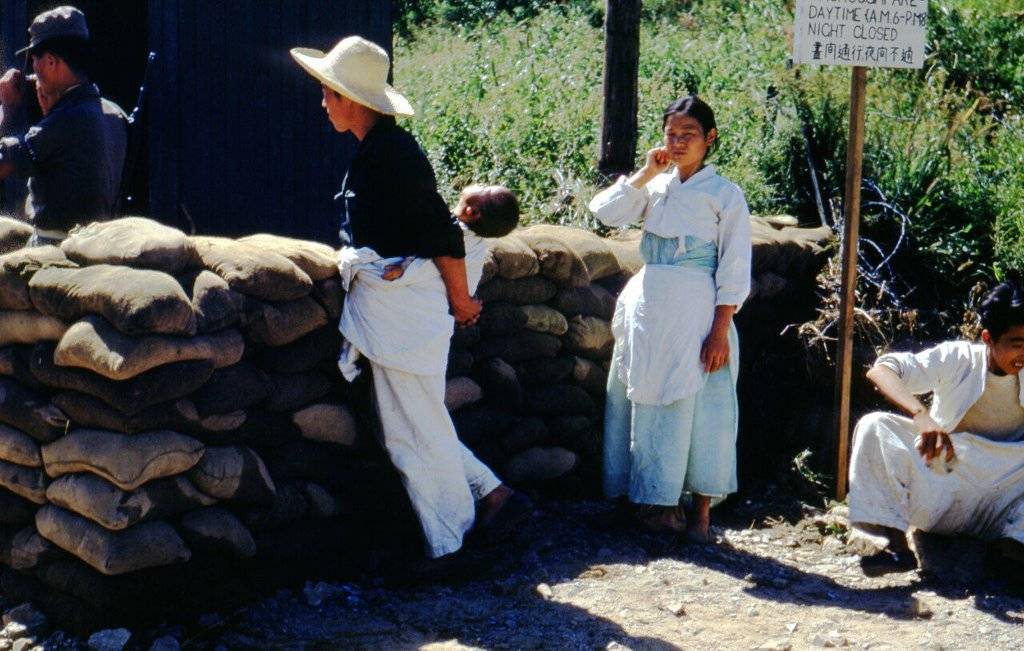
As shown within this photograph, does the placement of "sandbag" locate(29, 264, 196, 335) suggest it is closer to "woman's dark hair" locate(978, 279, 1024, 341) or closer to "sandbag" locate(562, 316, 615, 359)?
"sandbag" locate(562, 316, 615, 359)

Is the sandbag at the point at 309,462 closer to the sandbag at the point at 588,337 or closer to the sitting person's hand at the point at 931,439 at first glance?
the sandbag at the point at 588,337

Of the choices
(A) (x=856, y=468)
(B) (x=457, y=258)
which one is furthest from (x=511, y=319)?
(A) (x=856, y=468)

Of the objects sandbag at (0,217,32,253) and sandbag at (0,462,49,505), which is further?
sandbag at (0,217,32,253)

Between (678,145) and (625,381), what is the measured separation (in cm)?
96

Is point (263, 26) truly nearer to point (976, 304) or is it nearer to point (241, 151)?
point (241, 151)

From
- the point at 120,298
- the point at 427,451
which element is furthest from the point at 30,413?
the point at 427,451

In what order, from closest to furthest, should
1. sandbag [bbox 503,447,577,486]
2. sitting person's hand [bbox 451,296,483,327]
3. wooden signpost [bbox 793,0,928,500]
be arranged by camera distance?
1. sitting person's hand [bbox 451,296,483,327]
2. sandbag [bbox 503,447,577,486]
3. wooden signpost [bbox 793,0,928,500]

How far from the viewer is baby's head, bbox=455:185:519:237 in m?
4.71

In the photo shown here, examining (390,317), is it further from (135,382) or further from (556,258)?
(556,258)

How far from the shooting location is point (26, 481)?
4.32 metres

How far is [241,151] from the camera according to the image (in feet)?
24.1

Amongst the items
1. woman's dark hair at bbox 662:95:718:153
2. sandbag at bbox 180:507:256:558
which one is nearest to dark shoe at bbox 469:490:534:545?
sandbag at bbox 180:507:256:558

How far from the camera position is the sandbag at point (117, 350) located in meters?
4.01

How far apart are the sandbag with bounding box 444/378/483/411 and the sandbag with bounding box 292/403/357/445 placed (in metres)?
0.47
